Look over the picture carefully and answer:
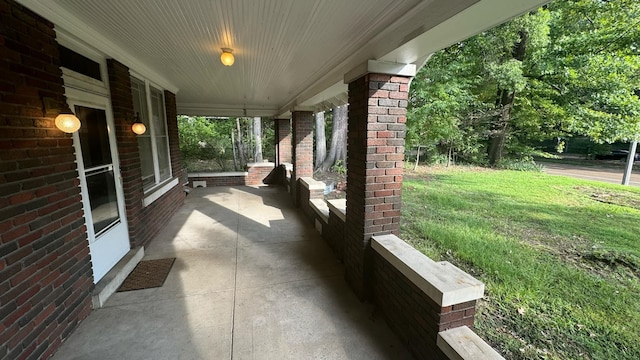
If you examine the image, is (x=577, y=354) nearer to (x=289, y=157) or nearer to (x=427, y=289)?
(x=427, y=289)

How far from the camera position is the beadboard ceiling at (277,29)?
1.62m

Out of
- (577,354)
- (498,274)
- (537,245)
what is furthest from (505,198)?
(577,354)

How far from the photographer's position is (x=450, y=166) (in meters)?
12.0

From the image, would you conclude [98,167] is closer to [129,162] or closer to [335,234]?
[129,162]

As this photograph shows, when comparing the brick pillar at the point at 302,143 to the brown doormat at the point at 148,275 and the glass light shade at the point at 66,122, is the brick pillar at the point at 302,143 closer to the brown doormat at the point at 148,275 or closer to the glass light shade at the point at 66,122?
the brown doormat at the point at 148,275

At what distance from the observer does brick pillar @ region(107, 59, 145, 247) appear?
10.5 ft

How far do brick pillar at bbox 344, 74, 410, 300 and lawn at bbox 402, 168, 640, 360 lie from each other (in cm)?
117

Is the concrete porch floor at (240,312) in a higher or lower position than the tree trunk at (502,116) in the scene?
lower

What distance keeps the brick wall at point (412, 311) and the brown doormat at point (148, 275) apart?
7.97 ft

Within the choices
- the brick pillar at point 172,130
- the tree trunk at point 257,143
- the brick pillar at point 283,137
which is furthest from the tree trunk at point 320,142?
the brick pillar at point 172,130

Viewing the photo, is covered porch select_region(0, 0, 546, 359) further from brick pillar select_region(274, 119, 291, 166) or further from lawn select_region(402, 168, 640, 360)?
brick pillar select_region(274, 119, 291, 166)

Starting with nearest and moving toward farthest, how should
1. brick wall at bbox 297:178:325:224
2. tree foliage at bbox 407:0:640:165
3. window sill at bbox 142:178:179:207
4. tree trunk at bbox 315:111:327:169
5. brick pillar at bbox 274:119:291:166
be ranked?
window sill at bbox 142:178:179:207
brick wall at bbox 297:178:325:224
tree foliage at bbox 407:0:640:165
brick pillar at bbox 274:119:291:166
tree trunk at bbox 315:111:327:169

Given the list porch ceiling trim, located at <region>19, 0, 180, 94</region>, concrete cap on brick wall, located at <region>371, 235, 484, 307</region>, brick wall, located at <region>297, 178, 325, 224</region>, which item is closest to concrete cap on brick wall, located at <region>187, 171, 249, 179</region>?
brick wall, located at <region>297, 178, 325, 224</region>

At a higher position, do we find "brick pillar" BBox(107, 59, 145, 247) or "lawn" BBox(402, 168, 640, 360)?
"brick pillar" BBox(107, 59, 145, 247)
